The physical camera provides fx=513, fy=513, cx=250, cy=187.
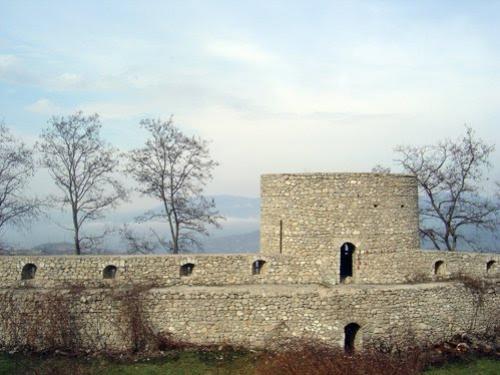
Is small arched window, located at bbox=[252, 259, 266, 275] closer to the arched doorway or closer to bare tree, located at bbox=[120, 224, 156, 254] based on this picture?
the arched doorway

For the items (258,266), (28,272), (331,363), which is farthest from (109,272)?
(331,363)

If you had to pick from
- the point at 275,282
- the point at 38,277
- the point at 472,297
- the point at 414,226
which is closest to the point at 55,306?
the point at 38,277

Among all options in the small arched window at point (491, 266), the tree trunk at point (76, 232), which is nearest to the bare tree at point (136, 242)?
the tree trunk at point (76, 232)

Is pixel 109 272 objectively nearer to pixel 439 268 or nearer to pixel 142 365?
pixel 142 365

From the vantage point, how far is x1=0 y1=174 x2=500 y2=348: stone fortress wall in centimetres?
1616

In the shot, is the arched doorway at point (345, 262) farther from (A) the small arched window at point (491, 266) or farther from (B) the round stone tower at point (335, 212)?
(A) the small arched window at point (491, 266)

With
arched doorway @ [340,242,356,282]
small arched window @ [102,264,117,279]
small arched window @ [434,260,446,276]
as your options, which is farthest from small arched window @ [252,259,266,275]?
small arched window @ [434,260,446,276]

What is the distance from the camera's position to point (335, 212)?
1772cm

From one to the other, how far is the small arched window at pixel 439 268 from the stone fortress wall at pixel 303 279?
4cm

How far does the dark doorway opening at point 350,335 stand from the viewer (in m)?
16.8

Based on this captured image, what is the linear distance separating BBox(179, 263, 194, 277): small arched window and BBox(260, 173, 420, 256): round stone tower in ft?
9.96

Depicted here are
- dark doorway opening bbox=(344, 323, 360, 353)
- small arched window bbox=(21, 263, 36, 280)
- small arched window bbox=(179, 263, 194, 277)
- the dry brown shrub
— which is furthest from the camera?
small arched window bbox=(179, 263, 194, 277)

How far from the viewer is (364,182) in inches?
702

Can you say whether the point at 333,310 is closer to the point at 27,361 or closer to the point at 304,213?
the point at 304,213
